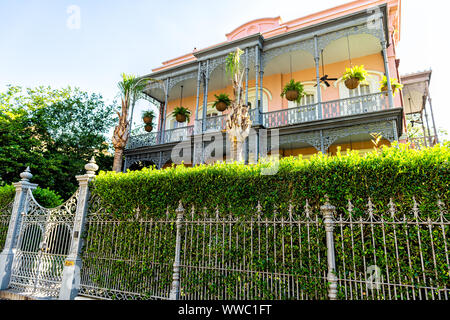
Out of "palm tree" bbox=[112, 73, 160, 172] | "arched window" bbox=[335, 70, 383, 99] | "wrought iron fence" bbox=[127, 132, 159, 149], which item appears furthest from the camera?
"wrought iron fence" bbox=[127, 132, 159, 149]

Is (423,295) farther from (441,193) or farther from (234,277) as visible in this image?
(234,277)

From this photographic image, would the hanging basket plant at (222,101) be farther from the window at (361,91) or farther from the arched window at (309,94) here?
the window at (361,91)

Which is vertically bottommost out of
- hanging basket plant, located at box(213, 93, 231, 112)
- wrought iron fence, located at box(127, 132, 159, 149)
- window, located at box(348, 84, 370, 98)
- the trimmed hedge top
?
the trimmed hedge top

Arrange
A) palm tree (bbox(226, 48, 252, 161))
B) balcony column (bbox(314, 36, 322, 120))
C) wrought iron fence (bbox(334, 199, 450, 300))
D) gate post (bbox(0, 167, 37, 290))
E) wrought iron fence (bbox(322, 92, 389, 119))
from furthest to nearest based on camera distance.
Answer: balcony column (bbox(314, 36, 322, 120)) < wrought iron fence (bbox(322, 92, 389, 119)) < palm tree (bbox(226, 48, 252, 161)) < gate post (bbox(0, 167, 37, 290)) < wrought iron fence (bbox(334, 199, 450, 300))

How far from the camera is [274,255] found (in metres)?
3.59

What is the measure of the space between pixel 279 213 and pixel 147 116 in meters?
12.8

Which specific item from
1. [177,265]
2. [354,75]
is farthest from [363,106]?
[177,265]

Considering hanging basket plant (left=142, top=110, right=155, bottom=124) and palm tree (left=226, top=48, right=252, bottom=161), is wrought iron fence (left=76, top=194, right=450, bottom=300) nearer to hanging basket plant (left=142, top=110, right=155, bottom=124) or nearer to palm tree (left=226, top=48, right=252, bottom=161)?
palm tree (left=226, top=48, right=252, bottom=161)

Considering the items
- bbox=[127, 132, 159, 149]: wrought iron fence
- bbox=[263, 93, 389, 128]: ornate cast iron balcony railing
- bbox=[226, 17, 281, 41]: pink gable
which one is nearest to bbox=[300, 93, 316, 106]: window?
bbox=[263, 93, 389, 128]: ornate cast iron balcony railing

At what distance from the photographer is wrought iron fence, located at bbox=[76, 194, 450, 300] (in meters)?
2.96

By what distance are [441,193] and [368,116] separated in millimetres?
6605

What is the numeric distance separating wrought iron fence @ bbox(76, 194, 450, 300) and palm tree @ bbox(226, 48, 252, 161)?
3205 mm

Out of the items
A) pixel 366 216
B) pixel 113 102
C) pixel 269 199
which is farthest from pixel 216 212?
pixel 113 102

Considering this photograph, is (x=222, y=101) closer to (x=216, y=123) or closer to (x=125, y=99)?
(x=216, y=123)
